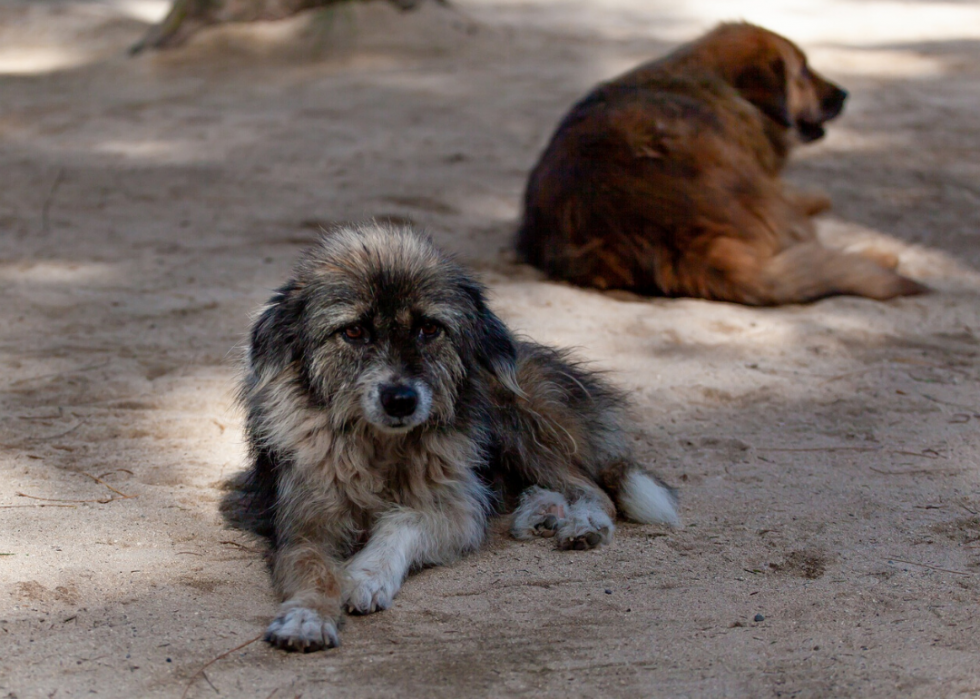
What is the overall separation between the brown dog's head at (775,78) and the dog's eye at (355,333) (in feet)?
15.3

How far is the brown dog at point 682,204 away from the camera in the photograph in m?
6.50

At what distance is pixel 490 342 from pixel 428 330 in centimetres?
31

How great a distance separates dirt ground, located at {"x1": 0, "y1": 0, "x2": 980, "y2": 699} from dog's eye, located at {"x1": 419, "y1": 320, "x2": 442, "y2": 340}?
852 mm

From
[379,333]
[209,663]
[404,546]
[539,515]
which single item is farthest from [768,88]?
[209,663]

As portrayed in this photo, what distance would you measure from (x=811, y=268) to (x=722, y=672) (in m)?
4.01

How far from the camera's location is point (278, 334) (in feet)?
12.9

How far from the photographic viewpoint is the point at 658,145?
6.77 metres

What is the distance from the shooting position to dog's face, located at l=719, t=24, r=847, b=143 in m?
7.48

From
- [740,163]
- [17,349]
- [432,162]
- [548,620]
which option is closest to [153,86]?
[432,162]

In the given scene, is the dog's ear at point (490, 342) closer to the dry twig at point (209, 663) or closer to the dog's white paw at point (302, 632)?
the dog's white paw at point (302, 632)

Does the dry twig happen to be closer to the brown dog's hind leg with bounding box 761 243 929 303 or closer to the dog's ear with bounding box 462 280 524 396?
the dog's ear with bounding box 462 280 524 396

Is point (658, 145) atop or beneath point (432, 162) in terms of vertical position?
atop

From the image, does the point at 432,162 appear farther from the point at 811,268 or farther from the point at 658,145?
the point at 811,268

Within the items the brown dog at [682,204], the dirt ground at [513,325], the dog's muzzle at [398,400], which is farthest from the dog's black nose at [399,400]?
the brown dog at [682,204]
